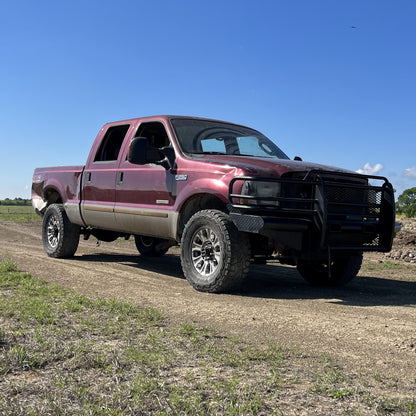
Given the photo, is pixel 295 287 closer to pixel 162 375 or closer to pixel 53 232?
pixel 162 375

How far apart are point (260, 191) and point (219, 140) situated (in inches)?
72.1

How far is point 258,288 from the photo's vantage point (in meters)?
6.76

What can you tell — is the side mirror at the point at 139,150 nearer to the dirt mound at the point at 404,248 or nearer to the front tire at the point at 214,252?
A: the front tire at the point at 214,252

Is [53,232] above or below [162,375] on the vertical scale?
above

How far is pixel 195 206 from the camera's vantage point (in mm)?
6773

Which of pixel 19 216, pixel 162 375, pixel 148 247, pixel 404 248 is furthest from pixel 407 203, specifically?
pixel 162 375

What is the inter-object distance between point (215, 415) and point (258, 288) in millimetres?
4300

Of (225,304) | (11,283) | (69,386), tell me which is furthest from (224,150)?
(69,386)

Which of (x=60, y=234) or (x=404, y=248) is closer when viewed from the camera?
(x=60, y=234)

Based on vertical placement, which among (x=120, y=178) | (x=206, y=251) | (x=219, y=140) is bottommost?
(x=206, y=251)

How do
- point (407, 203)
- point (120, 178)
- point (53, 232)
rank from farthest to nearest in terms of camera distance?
point (407, 203) < point (53, 232) < point (120, 178)

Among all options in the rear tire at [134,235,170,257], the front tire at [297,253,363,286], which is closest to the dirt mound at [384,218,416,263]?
the front tire at [297,253,363,286]

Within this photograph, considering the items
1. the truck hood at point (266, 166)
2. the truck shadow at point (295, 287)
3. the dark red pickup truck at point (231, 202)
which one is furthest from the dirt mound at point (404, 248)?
the truck hood at point (266, 166)

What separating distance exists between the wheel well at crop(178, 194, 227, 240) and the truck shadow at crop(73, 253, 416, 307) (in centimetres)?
110
